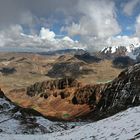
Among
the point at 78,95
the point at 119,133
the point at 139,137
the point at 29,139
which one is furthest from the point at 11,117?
the point at 78,95

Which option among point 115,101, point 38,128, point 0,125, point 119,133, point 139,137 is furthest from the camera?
point 115,101

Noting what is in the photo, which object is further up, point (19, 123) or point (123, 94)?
point (123, 94)

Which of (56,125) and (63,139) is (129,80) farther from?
(63,139)

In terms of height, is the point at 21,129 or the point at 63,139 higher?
the point at 63,139

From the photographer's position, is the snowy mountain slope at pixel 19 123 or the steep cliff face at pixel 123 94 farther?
the steep cliff face at pixel 123 94

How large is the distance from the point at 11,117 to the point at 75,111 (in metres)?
107

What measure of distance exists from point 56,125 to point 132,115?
149ft

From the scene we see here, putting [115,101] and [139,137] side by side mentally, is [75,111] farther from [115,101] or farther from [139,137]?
[139,137]

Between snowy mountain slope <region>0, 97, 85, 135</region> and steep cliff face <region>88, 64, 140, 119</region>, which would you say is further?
steep cliff face <region>88, 64, 140, 119</region>

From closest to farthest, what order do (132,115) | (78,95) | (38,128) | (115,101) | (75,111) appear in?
(132,115) → (38,128) → (115,101) → (75,111) → (78,95)

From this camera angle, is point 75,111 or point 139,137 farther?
point 75,111

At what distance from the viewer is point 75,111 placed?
178 meters

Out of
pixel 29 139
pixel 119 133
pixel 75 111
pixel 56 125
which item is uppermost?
pixel 119 133

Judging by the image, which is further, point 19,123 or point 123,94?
point 123,94
